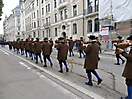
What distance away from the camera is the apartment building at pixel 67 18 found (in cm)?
2288

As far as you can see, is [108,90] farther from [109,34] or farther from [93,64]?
[109,34]

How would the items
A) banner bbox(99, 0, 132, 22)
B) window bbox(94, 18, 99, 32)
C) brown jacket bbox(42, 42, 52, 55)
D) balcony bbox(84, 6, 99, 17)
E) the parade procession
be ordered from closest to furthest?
the parade procession → brown jacket bbox(42, 42, 52, 55) → banner bbox(99, 0, 132, 22) → balcony bbox(84, 6, 99, 17) → window bbox(94, 18, 99, 32)

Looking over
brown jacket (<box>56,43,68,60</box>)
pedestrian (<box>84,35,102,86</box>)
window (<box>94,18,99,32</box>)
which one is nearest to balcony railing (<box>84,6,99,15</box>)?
window (<box>94,18,99,32</box>)

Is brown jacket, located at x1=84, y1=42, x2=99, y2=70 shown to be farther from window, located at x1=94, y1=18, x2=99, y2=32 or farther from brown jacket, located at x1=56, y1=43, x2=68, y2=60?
window, located at x1=94, y1=18, x2=99, y2=32

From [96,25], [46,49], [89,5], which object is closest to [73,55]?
[46,49]

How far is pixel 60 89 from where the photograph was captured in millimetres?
4500

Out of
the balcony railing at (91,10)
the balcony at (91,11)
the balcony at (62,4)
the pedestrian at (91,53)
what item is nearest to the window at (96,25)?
the balcony at (91,11)

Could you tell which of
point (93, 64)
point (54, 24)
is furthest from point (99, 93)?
A: point (54, 24)

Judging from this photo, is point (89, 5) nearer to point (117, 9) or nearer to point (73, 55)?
point (117, 9)

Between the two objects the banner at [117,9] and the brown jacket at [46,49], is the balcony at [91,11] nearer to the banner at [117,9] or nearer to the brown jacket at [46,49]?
the banner at [117,9]

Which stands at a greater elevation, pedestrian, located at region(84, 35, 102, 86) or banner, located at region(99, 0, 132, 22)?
banner, located at region(99, 0, 132, 22)

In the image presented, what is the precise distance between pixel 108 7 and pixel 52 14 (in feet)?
60.4

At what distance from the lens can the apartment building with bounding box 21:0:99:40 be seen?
75.1 feet

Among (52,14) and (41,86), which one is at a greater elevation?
(52,14)
